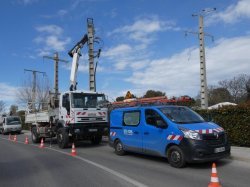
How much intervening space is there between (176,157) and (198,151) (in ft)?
2.63

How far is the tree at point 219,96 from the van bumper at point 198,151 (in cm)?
6454

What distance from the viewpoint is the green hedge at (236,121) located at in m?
14.9

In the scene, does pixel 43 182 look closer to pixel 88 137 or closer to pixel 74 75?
pixel 88 137

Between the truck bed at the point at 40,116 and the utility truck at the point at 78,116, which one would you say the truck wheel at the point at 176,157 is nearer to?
the utility truck at the point at 78,116

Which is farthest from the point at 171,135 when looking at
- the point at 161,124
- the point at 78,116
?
the point at 78,116

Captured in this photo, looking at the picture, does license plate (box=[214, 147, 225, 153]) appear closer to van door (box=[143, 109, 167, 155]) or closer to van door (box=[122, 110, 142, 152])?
van door (box=[143, 109, 167, 155])

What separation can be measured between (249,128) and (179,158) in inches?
218

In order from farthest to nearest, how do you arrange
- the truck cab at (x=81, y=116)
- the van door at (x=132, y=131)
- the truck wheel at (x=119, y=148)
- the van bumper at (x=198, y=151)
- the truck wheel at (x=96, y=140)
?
1. the truck wheel at (x=96, y=140)
2. the truck cab at (x=81, y=116)
3. the truck wheel at (x=119, y=148)
4. the van door at (x=132, y=131)
5. the van bumper at (x=198, y=151)

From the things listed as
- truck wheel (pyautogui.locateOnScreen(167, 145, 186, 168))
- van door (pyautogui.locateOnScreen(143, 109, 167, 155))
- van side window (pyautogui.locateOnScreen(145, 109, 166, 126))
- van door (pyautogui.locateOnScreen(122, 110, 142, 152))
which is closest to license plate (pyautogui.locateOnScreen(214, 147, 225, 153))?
truck wheel (pyautogui.locateOnScreen(167, 145, 186, 168))

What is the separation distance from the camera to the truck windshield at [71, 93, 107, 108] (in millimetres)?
17531

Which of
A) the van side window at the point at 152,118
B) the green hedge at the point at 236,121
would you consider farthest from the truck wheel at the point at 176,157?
the green hedge at the point at 236,121

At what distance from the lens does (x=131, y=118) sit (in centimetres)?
1324

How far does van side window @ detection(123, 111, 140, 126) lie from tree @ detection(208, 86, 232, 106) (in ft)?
203

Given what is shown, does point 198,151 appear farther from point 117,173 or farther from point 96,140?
point 96,140
